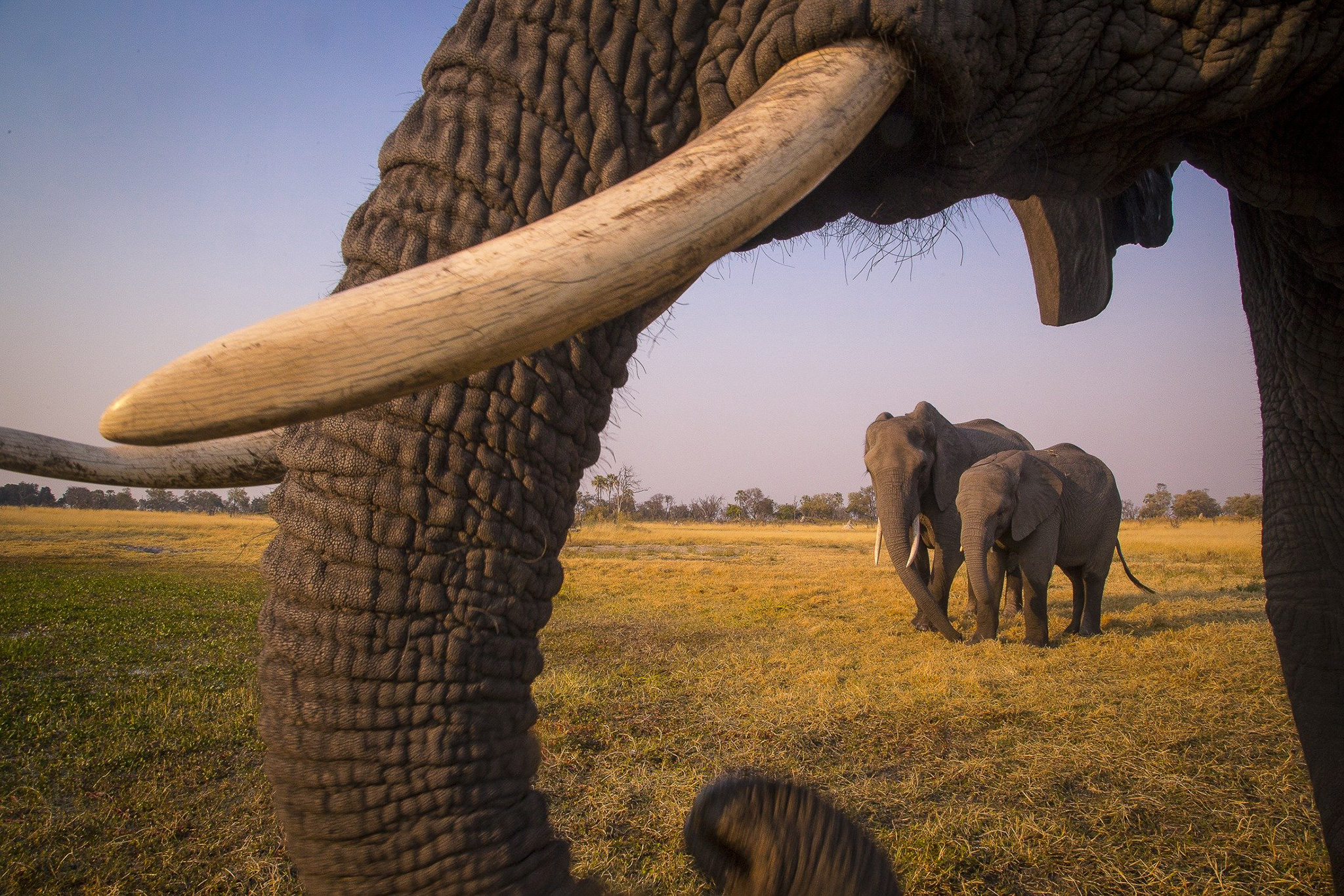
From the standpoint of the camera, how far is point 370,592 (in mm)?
1272

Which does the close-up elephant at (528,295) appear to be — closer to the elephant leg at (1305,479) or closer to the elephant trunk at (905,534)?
the elephant leg at (1305,479)

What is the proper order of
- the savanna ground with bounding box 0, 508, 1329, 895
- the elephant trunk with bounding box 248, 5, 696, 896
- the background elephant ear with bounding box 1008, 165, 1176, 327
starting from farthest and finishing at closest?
the savanna ground with bounding box 0, 508, 1329, 895 → the background elephant ear with bounding box 1008, 165, 1176, 327 → the elephant trunk with bounding box 248, 5, 696, 896

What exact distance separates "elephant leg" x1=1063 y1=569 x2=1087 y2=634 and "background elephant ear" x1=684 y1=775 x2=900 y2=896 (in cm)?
840

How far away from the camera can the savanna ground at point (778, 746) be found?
9.30 feet

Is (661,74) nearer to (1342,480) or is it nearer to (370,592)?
(370,592)

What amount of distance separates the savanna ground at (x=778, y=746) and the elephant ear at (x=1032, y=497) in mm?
1242

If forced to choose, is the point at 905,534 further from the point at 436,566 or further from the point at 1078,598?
the point at 436,566

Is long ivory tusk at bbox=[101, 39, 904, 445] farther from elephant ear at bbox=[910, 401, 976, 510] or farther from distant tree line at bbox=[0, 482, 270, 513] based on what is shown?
distant tree line at bbox=[0, 482, 270, 513]

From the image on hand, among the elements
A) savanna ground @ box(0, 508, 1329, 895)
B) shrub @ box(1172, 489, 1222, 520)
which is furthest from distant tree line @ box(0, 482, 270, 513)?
shrub @ box(1172, 489, 1222, 520)

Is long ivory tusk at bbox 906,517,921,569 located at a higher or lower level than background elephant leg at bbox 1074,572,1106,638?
higher

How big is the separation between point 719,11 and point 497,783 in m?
1.54

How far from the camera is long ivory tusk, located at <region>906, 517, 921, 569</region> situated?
8.18m

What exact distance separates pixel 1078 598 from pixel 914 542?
7.77ft

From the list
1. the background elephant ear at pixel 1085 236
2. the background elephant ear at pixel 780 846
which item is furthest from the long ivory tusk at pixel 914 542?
the background elephant ear at pixel 780 846
